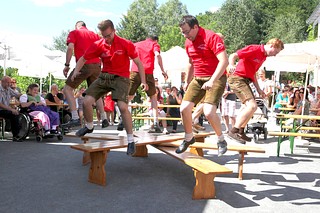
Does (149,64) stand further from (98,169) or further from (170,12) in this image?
(170,12)

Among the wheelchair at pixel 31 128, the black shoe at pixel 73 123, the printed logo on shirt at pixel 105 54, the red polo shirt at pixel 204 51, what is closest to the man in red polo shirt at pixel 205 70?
the red polo shirt at pixel 204 51

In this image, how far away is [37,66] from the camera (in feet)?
52.4

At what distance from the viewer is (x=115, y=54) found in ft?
18.5

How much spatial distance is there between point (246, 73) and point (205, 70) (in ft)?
3.56

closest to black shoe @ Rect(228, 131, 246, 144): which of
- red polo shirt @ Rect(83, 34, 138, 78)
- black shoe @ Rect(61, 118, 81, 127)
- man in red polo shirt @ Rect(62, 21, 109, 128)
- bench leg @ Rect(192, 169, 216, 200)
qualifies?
bench leg @ Rect(192, 169, 216, 200)

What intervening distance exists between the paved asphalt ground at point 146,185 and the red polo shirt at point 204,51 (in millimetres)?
1662

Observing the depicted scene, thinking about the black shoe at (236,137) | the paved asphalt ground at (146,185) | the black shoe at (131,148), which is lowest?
the paved asphalt ground at (146,185)

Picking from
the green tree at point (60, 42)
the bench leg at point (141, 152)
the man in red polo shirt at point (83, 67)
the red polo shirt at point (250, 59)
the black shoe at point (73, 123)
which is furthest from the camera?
the green tree at point (60, 42)

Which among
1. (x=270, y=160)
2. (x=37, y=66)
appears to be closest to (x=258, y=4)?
(x=37, y=66)

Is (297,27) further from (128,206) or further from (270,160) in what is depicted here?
(128,206)

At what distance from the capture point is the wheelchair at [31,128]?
31.5 ft

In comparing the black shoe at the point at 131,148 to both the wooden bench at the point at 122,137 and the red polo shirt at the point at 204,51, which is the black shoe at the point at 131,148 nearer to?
the wooden bench at the point at 122,137

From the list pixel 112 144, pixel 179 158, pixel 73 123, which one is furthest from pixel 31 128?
pixel 179 158

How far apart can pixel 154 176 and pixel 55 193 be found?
165cm
